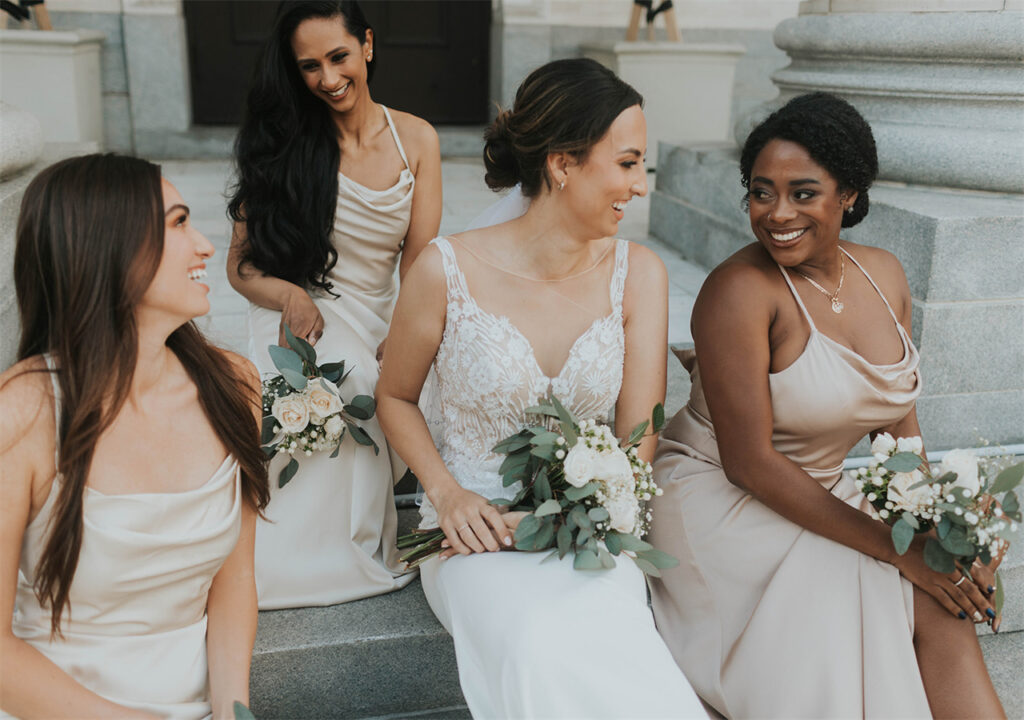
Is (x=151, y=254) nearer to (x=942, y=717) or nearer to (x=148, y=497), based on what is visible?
(x=148, y=497)

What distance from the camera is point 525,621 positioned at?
82.8 inches

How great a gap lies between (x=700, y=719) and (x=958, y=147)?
10.3ft

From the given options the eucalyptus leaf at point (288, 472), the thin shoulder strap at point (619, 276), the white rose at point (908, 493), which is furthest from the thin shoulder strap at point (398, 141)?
the white rose at point (908, 493)

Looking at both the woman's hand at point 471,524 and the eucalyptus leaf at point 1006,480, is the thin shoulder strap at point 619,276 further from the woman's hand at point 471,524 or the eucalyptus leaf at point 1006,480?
the eucalyptus leaf at point 1006,480

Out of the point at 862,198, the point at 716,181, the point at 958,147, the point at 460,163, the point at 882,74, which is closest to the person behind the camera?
the point at 862,198

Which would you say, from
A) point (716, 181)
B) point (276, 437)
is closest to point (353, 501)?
point (276, 437)

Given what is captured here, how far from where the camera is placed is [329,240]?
3389 millimetres

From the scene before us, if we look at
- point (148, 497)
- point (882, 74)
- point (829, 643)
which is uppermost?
point (882, 74)

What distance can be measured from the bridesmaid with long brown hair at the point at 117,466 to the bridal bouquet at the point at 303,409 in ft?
1.93

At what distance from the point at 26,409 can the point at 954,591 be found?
223cm

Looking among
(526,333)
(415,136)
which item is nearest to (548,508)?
(526,333)

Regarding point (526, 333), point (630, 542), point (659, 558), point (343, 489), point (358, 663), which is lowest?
point (358, 663)

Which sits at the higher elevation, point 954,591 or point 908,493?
point 908,493

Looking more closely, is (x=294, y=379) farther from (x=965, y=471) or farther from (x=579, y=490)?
(x=965, y=471)
